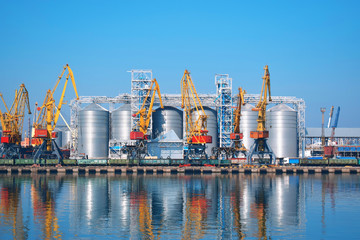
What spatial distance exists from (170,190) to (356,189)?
3442cm

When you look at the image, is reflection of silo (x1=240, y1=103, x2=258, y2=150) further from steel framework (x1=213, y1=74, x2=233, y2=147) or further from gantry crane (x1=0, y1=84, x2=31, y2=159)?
gantry crane (x1=0, y1=84, x2=31, y2=159)

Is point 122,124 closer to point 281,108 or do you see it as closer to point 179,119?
point 179,119

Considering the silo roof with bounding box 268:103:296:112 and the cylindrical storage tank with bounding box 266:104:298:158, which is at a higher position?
the silo roof with bounding box 268:103:296:112

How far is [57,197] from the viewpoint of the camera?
3056 inches

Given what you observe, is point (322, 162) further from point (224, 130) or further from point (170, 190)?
point (170, 190)

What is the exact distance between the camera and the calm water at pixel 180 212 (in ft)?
162

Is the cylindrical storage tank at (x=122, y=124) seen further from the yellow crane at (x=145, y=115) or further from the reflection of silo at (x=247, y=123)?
the reflection of silo at (x=247, y=123)

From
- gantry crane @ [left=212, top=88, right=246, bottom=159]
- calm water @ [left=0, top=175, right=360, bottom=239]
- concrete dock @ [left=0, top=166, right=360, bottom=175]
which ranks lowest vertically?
calm water @ [left=0, top=175, right=360, bottom=239]

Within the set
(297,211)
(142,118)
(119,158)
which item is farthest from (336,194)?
(119,158)

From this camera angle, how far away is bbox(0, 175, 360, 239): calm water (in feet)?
162

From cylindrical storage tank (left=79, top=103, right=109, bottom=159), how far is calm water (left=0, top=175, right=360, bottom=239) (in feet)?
226

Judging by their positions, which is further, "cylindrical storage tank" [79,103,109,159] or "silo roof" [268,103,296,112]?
"silo roof" [268,103,296,112]

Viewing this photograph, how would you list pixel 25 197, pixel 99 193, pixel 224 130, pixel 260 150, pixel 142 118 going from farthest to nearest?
pixel 224 130
pixel 142 118
pixel 260 150
pixel 99 193
pixel 25 197

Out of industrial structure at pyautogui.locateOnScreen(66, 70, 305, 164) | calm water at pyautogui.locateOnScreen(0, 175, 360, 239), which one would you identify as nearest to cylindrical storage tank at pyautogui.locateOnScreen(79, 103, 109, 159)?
industrial structure at pyautogui.locateOnScreen(66, 70, 305, 164)
